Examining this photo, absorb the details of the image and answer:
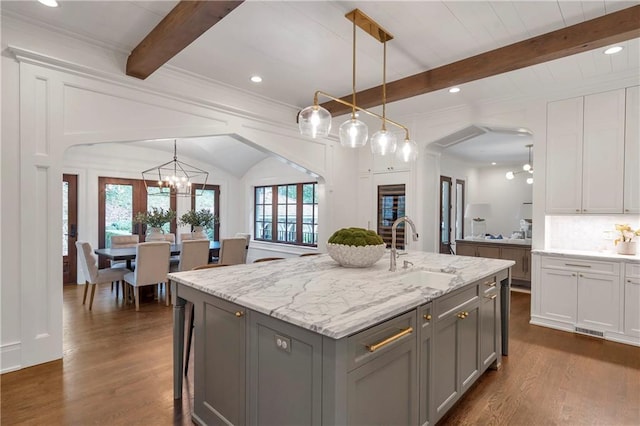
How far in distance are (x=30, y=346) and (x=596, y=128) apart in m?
5.96

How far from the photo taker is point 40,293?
2.82 m

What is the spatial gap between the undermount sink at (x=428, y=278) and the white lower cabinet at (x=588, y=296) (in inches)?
87.0

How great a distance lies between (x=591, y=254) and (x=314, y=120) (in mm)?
3532

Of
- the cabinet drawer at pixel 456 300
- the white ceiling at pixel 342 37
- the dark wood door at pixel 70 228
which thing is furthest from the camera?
the dark wood door at pixel 70 228

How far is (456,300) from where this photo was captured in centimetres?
210

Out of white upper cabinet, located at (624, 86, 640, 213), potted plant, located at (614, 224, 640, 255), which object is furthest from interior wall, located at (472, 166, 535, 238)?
white upper cabinet, located at (624, 86, 640, 213)

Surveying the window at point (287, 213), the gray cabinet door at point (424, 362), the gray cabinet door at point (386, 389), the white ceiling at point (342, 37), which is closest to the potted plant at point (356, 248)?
the gray cabinet door at point (424, 362)

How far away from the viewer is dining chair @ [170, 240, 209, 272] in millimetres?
4676

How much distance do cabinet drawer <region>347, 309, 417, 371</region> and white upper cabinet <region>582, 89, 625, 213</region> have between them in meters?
3.31

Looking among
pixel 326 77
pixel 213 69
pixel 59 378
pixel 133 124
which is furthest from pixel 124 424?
pixel 326 77

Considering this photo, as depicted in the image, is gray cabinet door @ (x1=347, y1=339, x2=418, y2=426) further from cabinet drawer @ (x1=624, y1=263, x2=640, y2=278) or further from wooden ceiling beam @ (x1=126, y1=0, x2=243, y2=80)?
cabinet drawer @ (x1=624, y1=263, x2=640, y2=278)

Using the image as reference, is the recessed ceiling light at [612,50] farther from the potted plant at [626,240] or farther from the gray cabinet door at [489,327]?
the gray cabinet door at [489,327]

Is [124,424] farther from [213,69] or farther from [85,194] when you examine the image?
[85,194]

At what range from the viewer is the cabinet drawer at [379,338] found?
1374mm
